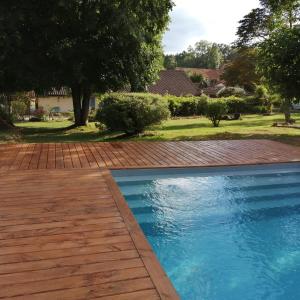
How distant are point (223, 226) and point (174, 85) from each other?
39804mm

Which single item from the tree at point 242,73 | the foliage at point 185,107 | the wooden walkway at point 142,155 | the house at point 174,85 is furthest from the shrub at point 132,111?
the tree at point 242,73

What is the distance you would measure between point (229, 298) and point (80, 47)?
14.7 meters

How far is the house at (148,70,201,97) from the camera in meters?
42.8

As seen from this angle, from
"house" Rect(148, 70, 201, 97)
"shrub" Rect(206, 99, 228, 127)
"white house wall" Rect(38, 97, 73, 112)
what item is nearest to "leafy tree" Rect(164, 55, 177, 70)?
"house" Rect(148, 70, 201, 97)

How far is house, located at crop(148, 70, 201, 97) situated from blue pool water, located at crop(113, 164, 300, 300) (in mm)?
35956

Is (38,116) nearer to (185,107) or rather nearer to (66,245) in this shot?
(185,107)

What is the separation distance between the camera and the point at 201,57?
301 feet

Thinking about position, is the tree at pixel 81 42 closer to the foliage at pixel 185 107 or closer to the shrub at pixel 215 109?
the shrub at pixel 215 109

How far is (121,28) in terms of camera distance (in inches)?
531

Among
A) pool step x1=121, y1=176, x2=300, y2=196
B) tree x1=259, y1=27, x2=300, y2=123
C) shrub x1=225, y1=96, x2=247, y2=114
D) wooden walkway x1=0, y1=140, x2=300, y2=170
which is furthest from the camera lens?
shrub x1=225, y1=96, x2=247, y2=114

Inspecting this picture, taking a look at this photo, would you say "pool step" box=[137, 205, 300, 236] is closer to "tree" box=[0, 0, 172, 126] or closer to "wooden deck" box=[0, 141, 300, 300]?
"wooden deck" box=[0, 141, 300, 300]

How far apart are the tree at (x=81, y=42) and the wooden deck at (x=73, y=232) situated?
305 inches

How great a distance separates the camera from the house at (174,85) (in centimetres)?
4284

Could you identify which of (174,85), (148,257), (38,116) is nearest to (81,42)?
(148,257)
